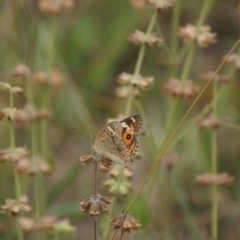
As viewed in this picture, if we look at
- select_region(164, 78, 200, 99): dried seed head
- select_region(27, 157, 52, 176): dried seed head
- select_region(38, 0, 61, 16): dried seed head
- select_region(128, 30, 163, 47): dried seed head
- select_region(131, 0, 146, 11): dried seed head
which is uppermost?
select_region(131, 0, 146, 11): dried seed head

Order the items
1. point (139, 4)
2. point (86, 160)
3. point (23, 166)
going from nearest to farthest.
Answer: point (86, 160) → point (23, 166) → point (139, 4)

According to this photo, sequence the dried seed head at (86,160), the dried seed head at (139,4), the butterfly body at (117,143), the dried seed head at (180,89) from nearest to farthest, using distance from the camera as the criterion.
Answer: the dried seed head at (86,160) → the butterfly body at (117,143) → the dried seed head at (180,89) → the dried seed head at (139,4)

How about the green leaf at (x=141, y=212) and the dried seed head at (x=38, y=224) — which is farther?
the green leaf at (x=141, y=212)

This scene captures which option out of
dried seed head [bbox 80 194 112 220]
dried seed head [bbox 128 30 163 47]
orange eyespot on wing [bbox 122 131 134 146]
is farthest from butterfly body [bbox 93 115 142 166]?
dried seed head [bbox 128 30 163 47]

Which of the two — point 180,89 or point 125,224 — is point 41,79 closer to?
point 180,89

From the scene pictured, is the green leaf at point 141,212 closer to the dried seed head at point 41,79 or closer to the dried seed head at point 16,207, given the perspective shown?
the dried seed head at point 16,207

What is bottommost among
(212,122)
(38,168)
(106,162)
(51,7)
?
(106,162)

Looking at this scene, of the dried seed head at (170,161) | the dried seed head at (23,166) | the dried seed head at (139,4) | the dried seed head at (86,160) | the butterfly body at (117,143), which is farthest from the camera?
the dried seed head at (139,4)

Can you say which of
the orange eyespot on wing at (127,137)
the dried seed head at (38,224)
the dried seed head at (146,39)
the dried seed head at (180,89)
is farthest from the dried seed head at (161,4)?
the dried seed head at (38,224)

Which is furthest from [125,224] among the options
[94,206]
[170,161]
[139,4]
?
[139,4]

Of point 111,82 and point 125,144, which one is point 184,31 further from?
point 111,82

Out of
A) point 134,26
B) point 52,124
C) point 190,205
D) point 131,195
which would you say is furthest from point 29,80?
point 134,26

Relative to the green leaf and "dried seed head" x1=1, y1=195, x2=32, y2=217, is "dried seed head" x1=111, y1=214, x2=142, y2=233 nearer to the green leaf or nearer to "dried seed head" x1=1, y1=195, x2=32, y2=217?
"dried seed head" x1=1, y1=195, x2=32, y2=217
